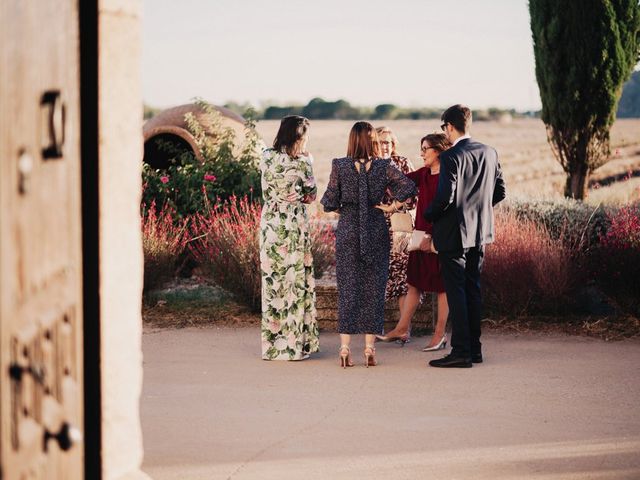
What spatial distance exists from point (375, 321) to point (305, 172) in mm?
1342

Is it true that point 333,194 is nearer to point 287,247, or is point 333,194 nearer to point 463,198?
point 287,247

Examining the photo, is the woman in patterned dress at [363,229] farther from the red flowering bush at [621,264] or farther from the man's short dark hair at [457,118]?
the red flowering bush at [621,264]

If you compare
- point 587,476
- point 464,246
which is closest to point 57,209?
point 587,476

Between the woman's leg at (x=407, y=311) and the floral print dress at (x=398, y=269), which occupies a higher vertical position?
the floral print dress at (x=398, y=269)

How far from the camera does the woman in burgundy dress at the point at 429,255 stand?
8.23 m

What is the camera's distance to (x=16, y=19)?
2.01 m

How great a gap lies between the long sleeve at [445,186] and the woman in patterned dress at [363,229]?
0.32 meters

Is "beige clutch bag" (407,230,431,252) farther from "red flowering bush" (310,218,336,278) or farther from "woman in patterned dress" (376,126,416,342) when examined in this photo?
"red flowering bush" (310,218,336,278)

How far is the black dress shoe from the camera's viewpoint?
7.61 m

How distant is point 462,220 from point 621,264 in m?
2.09

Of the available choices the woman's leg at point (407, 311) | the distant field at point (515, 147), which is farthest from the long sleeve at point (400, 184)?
the distant field at point (515, 147)

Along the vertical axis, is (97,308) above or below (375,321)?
above

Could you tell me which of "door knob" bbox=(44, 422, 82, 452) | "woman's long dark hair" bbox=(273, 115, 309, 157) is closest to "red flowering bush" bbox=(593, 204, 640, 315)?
"woman's long dark hair" bbox=(273, 115, 309, 157)

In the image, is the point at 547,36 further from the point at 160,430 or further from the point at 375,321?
the point at 160,430
